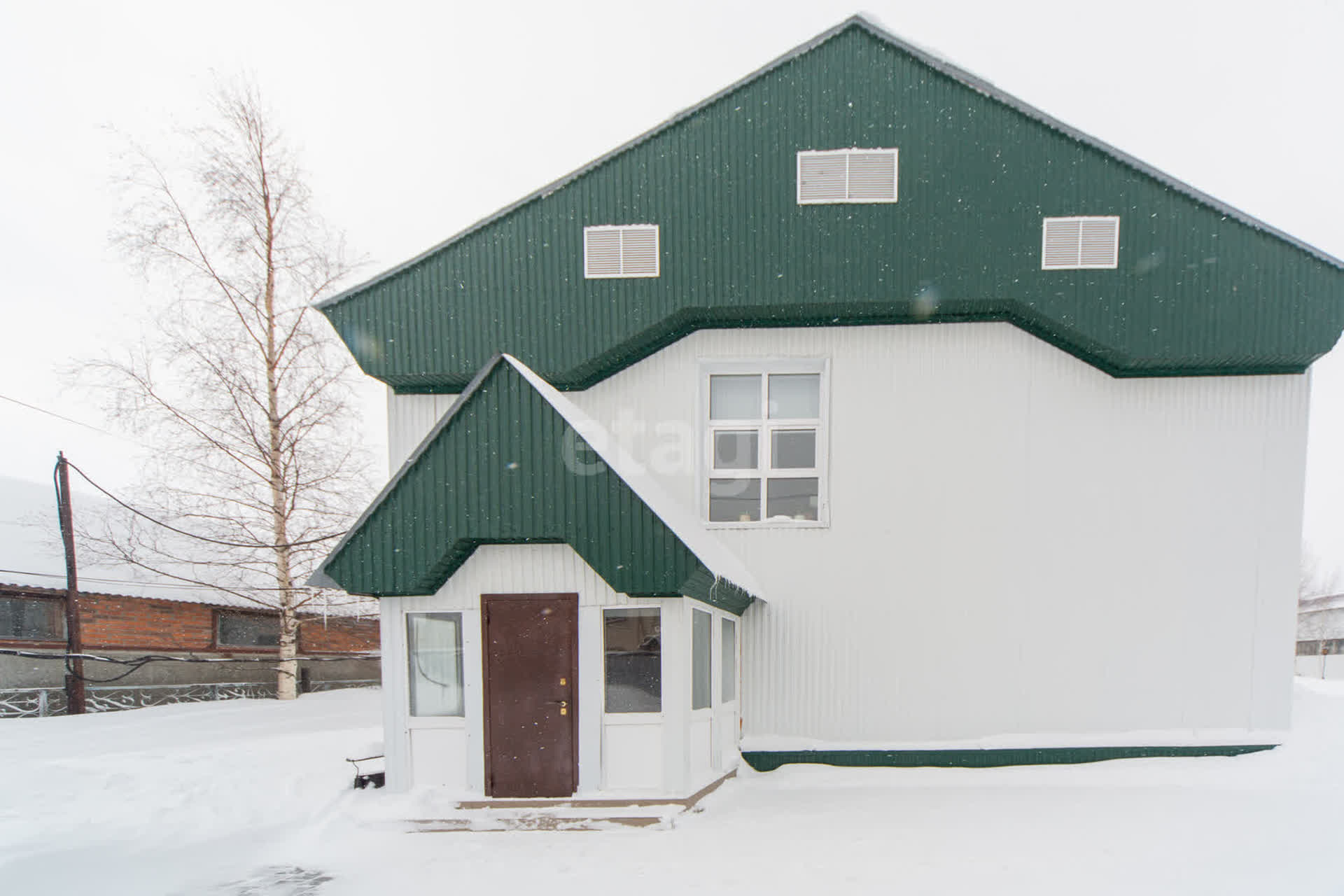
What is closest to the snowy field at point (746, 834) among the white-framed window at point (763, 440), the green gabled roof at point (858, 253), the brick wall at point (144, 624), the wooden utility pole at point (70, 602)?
the white-framed window at point (763, 440)

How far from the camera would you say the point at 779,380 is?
32.6 feet

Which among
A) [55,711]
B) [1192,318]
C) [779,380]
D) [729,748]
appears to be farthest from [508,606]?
[55,711]

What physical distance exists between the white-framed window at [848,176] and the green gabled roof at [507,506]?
468 cm

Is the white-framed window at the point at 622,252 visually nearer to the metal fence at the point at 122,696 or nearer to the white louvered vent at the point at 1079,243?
the white louvered vent at the point at 1079,243

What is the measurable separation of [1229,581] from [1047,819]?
4533mm

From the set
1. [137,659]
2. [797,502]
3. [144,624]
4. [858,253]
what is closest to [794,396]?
[797,502]

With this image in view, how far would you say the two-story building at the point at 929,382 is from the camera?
909 centimetres

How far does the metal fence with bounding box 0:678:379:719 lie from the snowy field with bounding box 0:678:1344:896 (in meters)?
7.04

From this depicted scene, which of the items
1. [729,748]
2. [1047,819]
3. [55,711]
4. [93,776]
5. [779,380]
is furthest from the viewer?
[55,711]

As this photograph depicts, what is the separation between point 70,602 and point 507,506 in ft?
46.1

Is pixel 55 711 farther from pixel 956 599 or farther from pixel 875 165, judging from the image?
pixel 875 165

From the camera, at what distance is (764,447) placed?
9.85 m

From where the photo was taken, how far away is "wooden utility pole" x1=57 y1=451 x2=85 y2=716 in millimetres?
14859

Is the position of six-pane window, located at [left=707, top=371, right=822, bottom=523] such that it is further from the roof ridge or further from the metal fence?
the metal fence
